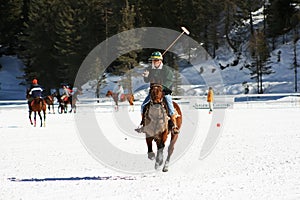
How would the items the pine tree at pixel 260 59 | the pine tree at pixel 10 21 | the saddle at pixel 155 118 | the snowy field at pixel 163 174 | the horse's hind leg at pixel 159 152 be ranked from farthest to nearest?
the pine tree at pixel 10 21, the pine tree at pixel 260 59, the horse's hind leg at pixel 159 152, the saddle at pixel 155 118, the snowy field at pixel 163 174

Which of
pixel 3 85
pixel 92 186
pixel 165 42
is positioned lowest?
pixel 92 186

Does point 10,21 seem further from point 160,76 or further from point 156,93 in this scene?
point 156,93

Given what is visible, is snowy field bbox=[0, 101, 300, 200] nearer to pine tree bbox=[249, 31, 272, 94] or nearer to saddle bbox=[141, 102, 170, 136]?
saddle bbox=[141, 102, 170, 136]

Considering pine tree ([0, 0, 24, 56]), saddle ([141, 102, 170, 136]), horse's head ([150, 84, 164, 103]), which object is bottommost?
saddle ([141, 102, 170, 136])

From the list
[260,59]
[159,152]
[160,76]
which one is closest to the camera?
[159,152]

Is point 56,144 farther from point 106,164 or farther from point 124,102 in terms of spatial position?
point 124,102

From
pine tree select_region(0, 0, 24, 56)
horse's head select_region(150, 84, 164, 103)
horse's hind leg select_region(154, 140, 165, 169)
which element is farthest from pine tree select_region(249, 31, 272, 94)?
horse's head select_region(150, 84, 164, 103)

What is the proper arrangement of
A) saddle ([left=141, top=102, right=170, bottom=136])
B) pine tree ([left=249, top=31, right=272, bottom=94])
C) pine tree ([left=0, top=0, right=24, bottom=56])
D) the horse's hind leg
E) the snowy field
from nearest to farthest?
the snowy field → saddle ([left=141, top=102, right=170, bottom=136]) → the horse's hind leg → pine tree ([left=249, top=31, right=272, bottom=94]) → pine tree ([left=0, top=0, right=24, bottom=56])

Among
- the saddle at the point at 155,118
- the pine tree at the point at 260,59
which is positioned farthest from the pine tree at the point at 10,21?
the saddle at the point at 155,118

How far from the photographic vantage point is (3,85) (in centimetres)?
6384

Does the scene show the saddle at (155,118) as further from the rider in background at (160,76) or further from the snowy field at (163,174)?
the snowy field at (163,174)

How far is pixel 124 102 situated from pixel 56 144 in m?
28.3

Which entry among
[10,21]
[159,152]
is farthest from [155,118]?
[10,21]

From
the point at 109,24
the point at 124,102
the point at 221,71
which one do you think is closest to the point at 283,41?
the point at 221,71
